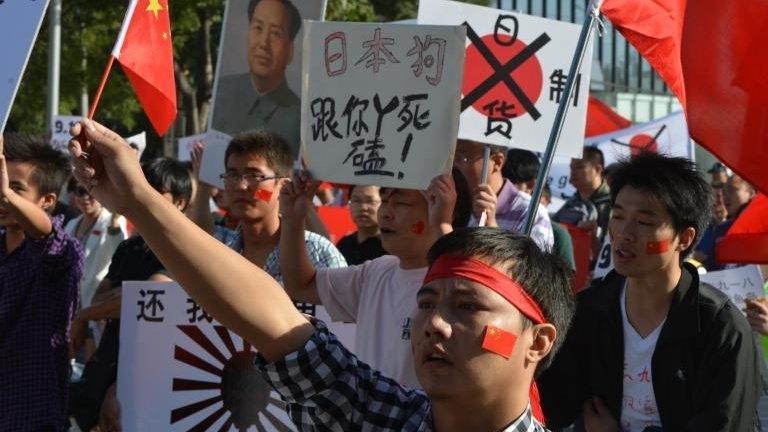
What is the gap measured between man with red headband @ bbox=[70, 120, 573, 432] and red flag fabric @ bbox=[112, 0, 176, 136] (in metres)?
2.37

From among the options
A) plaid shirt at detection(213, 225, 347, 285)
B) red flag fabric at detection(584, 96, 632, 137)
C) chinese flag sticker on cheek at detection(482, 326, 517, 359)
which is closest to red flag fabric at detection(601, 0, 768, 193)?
plaid shirt at detection(213, 225, 347, 285)

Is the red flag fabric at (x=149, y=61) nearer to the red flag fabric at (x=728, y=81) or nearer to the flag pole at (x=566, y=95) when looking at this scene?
the flag pole at (x=566, y=95)

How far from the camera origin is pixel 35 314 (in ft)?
16.0

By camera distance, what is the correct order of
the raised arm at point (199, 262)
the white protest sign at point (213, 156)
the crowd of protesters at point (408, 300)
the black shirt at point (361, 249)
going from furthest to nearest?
the black shirt at point (361, 249)
the white protest sign at point (213, 156)
the crowd of protesters at point (408, 300)
the raised arm at point (199, 262)

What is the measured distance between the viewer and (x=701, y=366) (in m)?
4.21

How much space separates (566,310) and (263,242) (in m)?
2.69

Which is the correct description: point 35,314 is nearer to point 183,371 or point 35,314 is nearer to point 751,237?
point 183,371

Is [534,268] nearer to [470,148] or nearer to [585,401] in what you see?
[585,401]

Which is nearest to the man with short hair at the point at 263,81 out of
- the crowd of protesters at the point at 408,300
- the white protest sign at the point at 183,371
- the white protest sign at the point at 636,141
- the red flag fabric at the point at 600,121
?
the crowd of protesters at the point at 408,300

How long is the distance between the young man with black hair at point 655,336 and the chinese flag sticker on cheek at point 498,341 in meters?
1.77

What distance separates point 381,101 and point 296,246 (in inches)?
22.9

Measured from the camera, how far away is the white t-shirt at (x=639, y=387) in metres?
4.27

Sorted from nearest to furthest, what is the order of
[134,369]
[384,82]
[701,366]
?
[701,366], [384,82], [134,369]

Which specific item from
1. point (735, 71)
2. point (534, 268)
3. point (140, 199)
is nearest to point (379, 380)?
point (534, 268)
